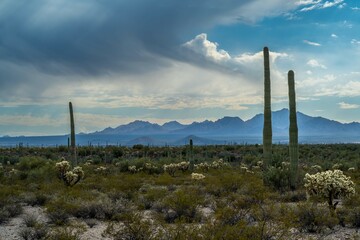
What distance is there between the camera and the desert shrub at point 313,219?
1028 cm

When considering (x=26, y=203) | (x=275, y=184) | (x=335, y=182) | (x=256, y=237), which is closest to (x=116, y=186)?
(x=26, y=203)

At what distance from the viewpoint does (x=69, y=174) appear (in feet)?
59.1

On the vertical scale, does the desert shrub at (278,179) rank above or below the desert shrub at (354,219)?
above

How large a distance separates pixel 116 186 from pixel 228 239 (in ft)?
37.0

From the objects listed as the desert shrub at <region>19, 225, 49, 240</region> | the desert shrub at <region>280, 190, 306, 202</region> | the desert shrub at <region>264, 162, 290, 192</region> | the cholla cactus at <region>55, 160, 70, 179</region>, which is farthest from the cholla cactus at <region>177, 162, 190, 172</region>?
the desert shrub at <region>19, 225, 49, 240</region>

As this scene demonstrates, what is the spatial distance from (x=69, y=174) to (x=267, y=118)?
8.87 m

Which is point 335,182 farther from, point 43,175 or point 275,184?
point 43,175

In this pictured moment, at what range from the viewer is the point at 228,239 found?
6914 mm

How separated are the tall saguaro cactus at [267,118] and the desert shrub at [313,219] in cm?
800

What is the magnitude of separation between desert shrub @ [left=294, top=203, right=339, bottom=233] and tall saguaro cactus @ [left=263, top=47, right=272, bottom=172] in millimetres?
8003

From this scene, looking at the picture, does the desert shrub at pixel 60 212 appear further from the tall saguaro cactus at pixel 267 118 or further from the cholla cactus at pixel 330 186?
the tall saguaro cactus at pixel 267 118

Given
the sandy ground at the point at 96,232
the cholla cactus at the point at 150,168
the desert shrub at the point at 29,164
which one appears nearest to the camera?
the sandy ground at the point at 96,232

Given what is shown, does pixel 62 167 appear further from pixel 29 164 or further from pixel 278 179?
pixel 29 164

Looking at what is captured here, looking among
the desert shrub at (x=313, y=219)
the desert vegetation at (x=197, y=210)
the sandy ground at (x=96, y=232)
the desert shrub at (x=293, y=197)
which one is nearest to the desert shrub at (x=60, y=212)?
the desert vegetation at (x=197, y=210)
